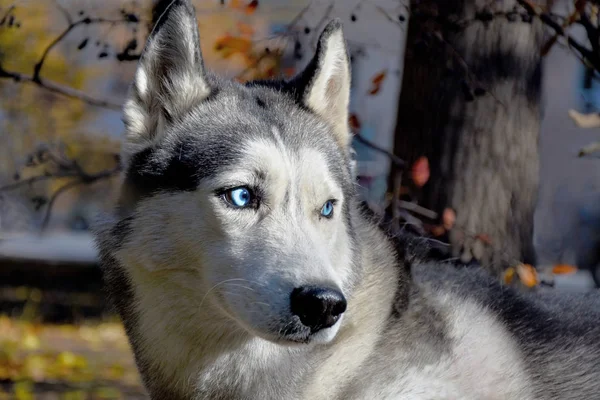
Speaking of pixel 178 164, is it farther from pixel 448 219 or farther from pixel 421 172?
pixel 448 219

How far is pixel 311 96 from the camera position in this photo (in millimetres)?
3432

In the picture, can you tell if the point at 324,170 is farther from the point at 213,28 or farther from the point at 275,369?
the point at 213,28

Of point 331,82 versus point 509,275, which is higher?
point 331,82

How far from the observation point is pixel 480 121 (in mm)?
5102

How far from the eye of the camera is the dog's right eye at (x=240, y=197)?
2.95 meters

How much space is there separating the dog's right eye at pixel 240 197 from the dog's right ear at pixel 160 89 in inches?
20.9

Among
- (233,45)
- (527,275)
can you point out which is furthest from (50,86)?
(527,275)

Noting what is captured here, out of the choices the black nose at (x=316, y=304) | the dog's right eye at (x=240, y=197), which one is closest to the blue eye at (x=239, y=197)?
the dog's right eye at (x=240, y=197)

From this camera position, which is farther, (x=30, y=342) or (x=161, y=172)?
(x=30, y=342)

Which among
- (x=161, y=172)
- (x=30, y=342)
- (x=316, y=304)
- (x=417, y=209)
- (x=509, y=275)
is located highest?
(x=161, y=172)

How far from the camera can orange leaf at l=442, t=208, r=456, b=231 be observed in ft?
16.4

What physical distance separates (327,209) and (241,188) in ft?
1.28

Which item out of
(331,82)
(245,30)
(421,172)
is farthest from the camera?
(245,30)

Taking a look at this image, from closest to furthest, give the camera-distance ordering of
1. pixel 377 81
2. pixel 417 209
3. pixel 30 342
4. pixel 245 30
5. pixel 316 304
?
pixel 316 304 → pixel 417 209 → pixel 377 81 → pixel 245 30 → pixel 30 342
